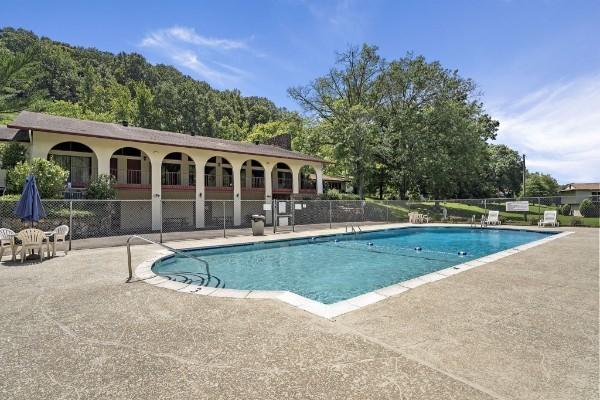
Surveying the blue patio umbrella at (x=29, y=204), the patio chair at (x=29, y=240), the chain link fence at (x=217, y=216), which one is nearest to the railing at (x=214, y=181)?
the chain link fence at (x=217, y=216)

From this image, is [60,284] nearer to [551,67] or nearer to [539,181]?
[551,67]

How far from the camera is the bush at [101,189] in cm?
1764

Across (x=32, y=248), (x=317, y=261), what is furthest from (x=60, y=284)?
(x=317, y=261)

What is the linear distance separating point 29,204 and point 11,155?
1281 cm

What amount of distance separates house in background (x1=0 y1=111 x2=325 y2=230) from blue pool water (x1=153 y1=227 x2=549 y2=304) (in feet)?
19.5

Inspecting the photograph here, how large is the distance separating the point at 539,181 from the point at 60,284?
A: 73440 millimetres

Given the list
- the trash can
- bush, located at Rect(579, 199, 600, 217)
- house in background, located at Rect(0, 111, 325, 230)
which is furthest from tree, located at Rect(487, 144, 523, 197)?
the trash can

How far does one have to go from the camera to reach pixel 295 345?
11.3 ft

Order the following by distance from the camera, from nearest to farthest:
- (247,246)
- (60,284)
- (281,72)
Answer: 1. (60,284)
2. (247,246)
3. (281,72)

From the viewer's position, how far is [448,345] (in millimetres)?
3488

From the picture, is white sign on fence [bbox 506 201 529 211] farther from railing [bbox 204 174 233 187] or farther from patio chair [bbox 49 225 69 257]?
patio chair [bbox 49 225 69 257]

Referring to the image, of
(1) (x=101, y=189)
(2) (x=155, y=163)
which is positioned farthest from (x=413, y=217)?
(1) (x=101, y=189)

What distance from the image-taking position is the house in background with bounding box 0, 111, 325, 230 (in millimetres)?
18094

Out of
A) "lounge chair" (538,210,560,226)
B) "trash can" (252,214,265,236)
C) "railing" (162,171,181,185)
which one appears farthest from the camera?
"railing" (162,171,181,185)
